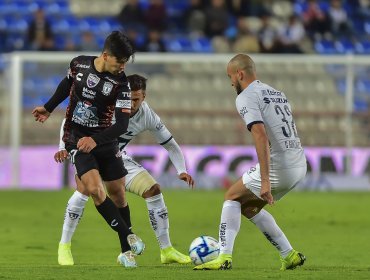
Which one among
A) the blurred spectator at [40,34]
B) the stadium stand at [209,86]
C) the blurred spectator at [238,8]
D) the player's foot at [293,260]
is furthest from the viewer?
the blurred spectator at [238,8]

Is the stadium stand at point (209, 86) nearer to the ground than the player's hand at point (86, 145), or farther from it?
nearer to the ground

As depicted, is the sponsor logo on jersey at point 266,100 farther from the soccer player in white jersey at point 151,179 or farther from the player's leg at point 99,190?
the player's leg at point 99,190

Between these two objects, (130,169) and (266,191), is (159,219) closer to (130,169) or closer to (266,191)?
(130,169)

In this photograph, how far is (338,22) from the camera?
936 inches

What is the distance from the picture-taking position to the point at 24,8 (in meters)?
24.3

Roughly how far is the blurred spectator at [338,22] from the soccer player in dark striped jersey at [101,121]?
15.0 meters

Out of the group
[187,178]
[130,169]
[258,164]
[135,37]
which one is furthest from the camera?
[135,37]

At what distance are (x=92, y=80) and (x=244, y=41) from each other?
13.5m

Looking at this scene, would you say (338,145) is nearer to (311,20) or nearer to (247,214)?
(311,20)

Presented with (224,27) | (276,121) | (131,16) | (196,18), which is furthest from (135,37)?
(276,121)

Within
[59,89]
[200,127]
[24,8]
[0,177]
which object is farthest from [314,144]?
[59,89]

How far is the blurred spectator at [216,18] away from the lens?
23.0m

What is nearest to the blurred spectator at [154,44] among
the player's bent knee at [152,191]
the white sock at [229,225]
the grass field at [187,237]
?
the grass field at [187,237]

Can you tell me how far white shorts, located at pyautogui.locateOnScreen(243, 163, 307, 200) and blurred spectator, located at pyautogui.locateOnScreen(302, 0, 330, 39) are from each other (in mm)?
15106
